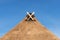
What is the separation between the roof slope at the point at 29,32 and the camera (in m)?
69.0

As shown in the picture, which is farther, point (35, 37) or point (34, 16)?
point (34, 16)

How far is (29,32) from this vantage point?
70.1m

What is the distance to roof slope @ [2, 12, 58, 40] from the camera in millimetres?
69000

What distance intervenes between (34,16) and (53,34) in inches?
298

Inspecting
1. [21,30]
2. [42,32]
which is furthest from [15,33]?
[42,32]

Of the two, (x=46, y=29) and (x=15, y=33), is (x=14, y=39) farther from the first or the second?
(x=46, y=29)

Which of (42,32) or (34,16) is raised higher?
(34,16)

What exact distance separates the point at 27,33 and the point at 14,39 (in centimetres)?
371

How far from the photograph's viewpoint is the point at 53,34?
231 ft

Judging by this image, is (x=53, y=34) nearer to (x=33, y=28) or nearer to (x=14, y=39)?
(x=33, y=28)

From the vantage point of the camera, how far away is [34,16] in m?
74.2

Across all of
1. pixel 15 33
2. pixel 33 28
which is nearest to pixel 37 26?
pixel 33 28

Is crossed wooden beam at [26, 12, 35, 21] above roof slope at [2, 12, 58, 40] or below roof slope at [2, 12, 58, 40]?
above

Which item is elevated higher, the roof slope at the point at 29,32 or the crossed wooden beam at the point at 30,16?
the crossed wooden beam at the point at 30,16
